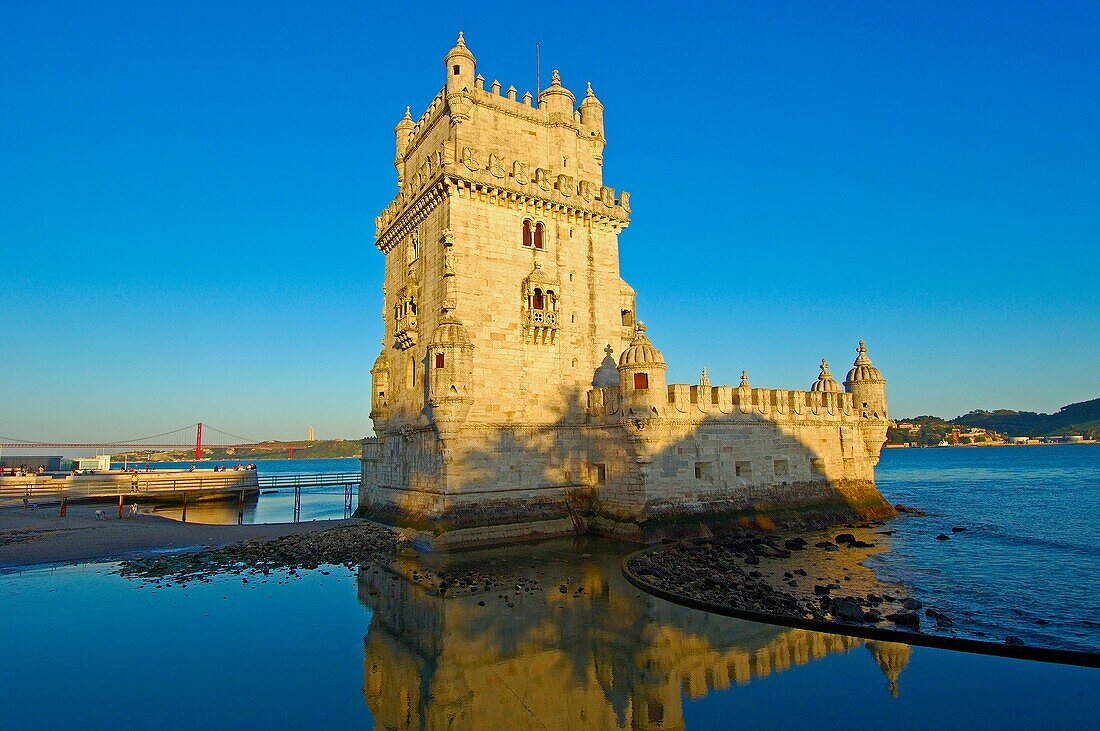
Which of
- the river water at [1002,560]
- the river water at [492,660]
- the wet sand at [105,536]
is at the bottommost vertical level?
the river water at [1002,560]

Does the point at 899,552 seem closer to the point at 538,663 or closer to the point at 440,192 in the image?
the point at 538,663

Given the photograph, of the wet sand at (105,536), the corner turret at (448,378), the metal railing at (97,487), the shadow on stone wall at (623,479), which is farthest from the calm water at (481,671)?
the metal railing at (97,487)

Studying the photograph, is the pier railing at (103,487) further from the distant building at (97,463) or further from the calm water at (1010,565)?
the calm water at (1010,565)

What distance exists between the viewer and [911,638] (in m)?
12.6

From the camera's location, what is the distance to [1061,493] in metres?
55.7

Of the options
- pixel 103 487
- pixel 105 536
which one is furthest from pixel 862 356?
pixel 103 487

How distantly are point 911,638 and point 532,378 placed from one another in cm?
1729

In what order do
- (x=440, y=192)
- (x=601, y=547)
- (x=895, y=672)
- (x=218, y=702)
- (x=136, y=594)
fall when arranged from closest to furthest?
(x=218, y=702)
(x=895, y=672)
(x=136, y=594)
(x=601, y=547)
(x=440, y=192)

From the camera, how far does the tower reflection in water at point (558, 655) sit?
9906 mm

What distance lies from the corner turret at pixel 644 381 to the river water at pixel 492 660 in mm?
7409

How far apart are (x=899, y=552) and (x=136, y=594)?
27.1m

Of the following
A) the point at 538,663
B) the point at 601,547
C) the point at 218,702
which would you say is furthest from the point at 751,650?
the point at 601,547

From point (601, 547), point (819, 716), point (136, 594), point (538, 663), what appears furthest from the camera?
point (601, 547)

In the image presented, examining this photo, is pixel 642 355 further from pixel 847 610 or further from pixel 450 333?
pixel 847 610
